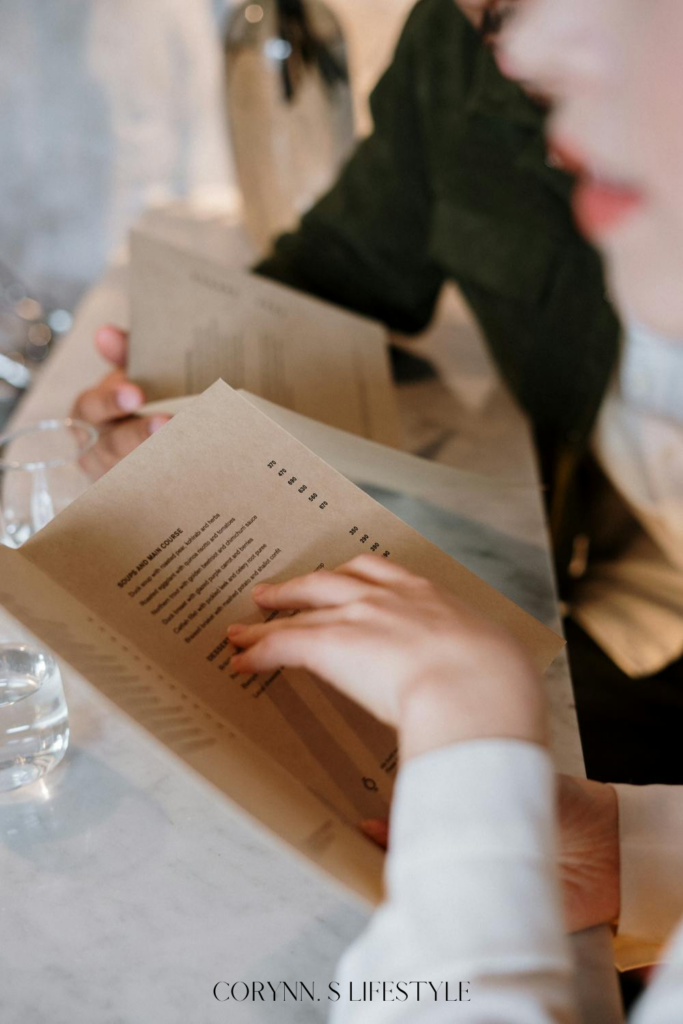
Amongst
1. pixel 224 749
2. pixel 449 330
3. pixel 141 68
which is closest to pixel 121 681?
pixel 224 749

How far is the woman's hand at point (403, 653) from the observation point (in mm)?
319

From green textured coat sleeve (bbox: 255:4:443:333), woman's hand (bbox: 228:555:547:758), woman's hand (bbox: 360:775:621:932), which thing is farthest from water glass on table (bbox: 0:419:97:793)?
green textured coat sleeve (bbox: 255:4:443:333)

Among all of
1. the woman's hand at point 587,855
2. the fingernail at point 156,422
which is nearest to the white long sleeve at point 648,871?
the woman's hand at point 587,855

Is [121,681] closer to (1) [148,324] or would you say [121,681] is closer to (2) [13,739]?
(2) [13,739]

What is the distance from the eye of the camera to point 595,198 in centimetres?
75

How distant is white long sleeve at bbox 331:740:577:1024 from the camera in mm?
278

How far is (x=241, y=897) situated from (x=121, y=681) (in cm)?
14

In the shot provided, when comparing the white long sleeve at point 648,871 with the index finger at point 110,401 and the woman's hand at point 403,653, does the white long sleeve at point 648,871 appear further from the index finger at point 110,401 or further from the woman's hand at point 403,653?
the index finger at point 110,401

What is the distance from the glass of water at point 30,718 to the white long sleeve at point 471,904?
0.23 meters

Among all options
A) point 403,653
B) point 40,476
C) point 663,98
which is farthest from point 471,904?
point 663,98

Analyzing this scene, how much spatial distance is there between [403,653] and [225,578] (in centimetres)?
11

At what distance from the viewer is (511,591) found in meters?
0.61

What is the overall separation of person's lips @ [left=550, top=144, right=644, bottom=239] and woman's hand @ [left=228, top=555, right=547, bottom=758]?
0.50m

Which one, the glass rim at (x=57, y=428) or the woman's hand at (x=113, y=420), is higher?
the glass rim at (x=57, y=428)
